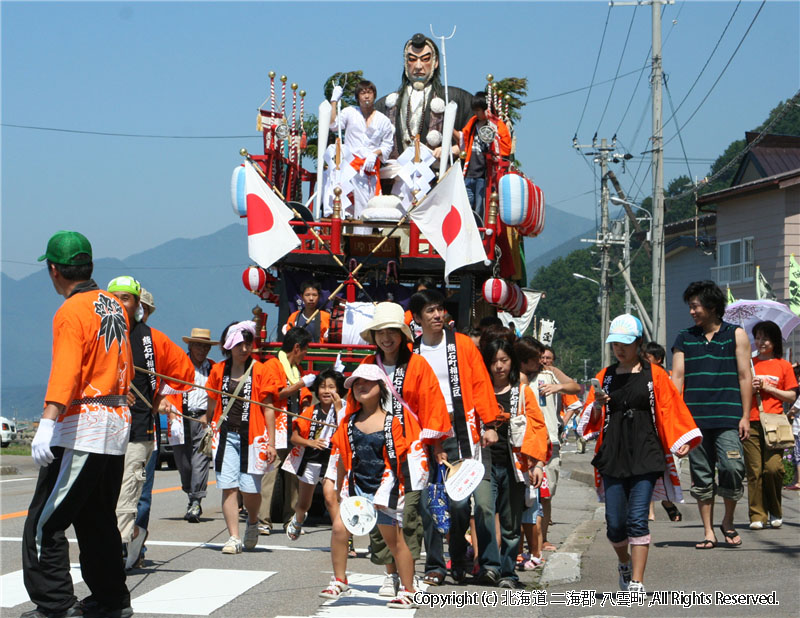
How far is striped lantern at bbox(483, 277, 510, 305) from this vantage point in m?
14.3

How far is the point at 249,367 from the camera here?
10273 mm

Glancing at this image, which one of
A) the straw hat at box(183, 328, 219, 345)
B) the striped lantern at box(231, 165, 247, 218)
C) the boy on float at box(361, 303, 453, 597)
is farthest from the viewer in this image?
the striped lantern at box(231, 165, 247, 218)

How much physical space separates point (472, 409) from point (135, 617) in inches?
106

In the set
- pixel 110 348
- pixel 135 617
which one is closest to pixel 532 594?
pixel 135 617

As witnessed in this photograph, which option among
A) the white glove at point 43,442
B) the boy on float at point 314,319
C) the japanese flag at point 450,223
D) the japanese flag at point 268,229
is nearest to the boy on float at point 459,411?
the white glove at point 43,442

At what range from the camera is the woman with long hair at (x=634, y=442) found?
7.35 meters

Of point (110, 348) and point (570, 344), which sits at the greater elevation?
point (570, 344)

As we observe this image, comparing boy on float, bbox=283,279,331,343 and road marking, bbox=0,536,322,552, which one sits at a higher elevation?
boy on float, bbox=283,279,331,343

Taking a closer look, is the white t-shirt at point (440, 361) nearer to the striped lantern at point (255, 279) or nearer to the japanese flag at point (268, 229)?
the japanese flag at point (268, 229)

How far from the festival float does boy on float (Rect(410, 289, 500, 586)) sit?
388cm

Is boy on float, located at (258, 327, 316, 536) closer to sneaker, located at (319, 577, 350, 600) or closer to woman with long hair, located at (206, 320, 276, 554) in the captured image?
woman with long hair, located at (206, 320, 276, 554)

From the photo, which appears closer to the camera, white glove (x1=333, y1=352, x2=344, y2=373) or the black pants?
the black pants

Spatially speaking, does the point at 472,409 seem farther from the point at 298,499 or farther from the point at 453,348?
the point at 298,499

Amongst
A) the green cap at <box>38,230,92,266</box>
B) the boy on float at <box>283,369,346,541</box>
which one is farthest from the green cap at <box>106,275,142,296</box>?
the boy on float at <box>283,369,346,541</box>
